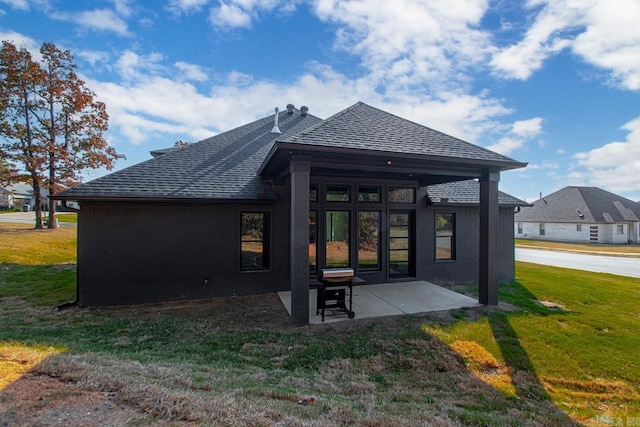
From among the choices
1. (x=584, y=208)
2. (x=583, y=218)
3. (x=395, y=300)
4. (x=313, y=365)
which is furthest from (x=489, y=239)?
(x=584, y=208)

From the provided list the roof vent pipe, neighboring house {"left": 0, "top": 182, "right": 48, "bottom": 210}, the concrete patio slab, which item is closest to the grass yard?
the concrete patio slab

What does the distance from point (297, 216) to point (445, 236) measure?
6.03 meters

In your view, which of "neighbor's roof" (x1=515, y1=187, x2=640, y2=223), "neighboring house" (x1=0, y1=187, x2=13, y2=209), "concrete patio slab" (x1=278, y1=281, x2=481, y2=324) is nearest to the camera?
"concrete patio slab" (x1=278, y1=281, x2=481, y2=324)

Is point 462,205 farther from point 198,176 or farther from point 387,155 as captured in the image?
point 198,176

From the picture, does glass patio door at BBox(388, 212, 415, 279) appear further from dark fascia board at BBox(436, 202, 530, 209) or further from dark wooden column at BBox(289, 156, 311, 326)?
dark wooden column at BBox(289, 156, 311, 326)

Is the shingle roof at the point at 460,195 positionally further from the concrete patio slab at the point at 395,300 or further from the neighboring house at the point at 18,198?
the neighboring house at the point at 18,198

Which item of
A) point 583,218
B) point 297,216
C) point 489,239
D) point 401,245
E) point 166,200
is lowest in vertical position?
point 401,245

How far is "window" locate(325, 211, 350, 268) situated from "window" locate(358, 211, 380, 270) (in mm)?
419

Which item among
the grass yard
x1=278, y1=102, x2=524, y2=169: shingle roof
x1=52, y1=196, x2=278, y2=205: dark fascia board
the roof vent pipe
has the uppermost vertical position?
the roof vent pipe

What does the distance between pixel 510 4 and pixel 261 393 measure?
1058 centimetres

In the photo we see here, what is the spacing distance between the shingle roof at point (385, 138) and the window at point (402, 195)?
2228 mm

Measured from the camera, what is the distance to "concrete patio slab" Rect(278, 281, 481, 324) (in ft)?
19.4

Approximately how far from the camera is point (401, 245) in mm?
8859

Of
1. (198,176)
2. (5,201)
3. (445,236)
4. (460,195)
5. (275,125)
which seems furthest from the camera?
(5,201)
